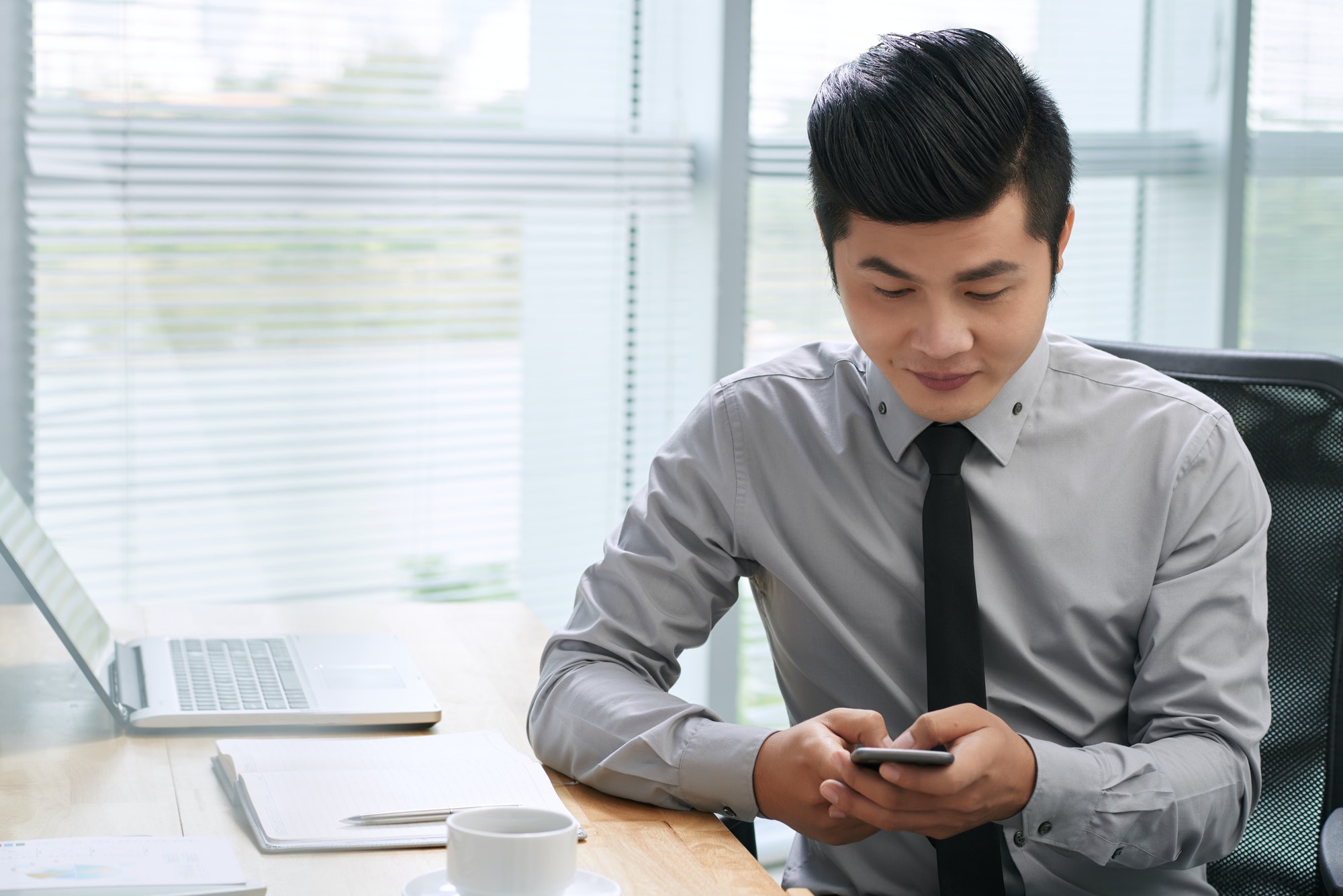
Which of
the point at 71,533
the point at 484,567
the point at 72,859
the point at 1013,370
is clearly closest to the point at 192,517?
the point at 71,533

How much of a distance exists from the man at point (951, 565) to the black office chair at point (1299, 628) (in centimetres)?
8

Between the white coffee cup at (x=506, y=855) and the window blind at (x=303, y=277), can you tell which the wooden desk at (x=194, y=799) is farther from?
the window blind at (x=303, y=277)

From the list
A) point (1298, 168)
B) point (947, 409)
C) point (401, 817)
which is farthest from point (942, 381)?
point (1298, 168)

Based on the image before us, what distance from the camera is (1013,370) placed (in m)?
1.06

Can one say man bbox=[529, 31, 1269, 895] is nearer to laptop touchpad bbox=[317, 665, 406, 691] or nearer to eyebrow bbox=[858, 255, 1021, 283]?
eyebrow bbox=[858, 255, 1021, 283]

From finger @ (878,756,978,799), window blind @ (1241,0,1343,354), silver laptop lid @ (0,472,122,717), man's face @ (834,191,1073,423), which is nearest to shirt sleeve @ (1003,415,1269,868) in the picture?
finger @ (878,756,978,799)

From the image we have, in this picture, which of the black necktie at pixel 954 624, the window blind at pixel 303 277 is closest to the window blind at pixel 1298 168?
the window blind at pixel 303 277

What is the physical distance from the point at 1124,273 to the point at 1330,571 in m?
1.75

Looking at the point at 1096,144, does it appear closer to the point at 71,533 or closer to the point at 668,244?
the point at 668,244

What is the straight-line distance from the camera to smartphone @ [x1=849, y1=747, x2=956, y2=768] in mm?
821

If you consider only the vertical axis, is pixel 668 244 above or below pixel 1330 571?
above

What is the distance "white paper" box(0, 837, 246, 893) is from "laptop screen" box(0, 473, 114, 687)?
24 cm

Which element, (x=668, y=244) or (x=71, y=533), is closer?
(x=71, y=533)

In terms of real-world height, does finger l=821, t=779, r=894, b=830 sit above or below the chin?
below
